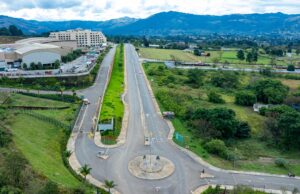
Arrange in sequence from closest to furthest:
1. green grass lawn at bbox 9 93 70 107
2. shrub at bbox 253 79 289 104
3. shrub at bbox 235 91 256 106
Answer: green grass lawn at bbox 9 93 70 107 → shrub at bbox 235 91 256 106 → shrub at bbox 253 79 289 104

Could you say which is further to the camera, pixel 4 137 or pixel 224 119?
pixel 224 119

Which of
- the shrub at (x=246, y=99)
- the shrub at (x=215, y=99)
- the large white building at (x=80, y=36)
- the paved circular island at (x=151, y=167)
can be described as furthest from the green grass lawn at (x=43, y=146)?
the large white building at (x=80, y=36)

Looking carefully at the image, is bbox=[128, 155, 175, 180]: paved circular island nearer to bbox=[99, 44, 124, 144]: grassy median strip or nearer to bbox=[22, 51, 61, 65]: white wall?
bbox=[99, 44, 124, 144]: grassy median strip

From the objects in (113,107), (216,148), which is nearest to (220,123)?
(216,148)

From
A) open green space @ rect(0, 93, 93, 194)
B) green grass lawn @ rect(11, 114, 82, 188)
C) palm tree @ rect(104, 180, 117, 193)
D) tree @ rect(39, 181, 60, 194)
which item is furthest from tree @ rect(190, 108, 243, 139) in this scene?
tree @ rect(39, 181, 60, 194)

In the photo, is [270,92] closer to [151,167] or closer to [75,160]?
[151,167]

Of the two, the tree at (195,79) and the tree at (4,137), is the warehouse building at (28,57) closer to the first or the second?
the tree at (195,79)

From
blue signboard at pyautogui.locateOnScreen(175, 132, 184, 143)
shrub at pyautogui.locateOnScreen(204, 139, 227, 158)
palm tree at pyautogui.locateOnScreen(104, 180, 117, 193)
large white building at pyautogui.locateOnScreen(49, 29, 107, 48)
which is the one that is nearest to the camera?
palm tree at pyautogui.locateOnScreen(104, 180, 117, 193)
